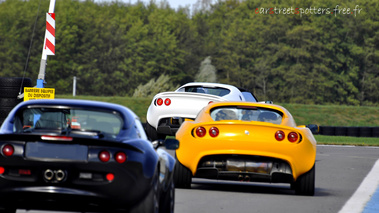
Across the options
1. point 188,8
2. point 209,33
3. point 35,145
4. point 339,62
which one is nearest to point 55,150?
point 35,145

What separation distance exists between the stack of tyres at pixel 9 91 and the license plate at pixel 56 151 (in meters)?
13.3

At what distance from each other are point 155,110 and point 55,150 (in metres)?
13.2

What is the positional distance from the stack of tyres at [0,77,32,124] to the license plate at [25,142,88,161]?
43.7ft

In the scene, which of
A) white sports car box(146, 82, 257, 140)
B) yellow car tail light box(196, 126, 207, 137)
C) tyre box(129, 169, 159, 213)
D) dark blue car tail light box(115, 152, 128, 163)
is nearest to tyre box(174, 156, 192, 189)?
yellow car tail light box(196, 126, 207, 137)

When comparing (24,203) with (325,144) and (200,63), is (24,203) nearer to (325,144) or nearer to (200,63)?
(325,144)

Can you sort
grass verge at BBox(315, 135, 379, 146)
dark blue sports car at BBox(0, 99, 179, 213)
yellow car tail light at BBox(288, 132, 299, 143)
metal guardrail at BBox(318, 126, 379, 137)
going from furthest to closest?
1. metal guardrail at BBox(318, 126, 379, 137)
2. grass verge at BBox(315, 135, 379, 146)
3. yellow car tail light at BBox(288, 132, 299, 143)
4. dark blue sports car at BBox(0, 99, 179, 213)

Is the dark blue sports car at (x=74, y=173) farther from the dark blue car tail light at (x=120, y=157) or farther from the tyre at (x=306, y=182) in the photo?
the tyre at (x=306, y=182)

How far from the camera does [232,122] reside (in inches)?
400

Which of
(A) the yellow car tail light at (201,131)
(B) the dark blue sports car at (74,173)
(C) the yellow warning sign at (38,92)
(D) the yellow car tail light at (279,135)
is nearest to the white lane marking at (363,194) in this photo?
(D) the yellow car tail light at (279,135)

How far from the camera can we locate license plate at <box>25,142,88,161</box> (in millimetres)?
6082

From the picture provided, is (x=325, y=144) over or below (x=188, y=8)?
below

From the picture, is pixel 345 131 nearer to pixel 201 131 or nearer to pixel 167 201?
pixel 201 131

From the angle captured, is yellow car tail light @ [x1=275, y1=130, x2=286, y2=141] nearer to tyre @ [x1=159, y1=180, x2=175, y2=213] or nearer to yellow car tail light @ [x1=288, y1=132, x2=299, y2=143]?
yellow car tail light @ [x1=288, y1=132, x2=299, y2=143]

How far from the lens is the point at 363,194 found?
10367 millimetres
